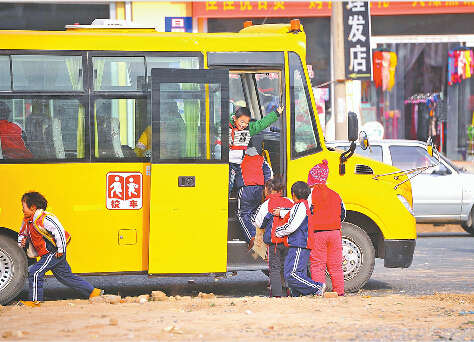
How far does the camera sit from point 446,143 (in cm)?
2569

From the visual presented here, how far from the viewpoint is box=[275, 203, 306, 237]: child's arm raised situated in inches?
425

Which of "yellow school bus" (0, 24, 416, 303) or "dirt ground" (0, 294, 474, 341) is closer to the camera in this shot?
"dirt ground" (0, 294, 474, 341)

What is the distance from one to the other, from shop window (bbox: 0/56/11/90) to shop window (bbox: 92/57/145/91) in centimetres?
91

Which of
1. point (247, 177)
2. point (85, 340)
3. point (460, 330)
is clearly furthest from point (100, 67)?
point (460, 330)

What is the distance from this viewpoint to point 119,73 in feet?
36.6

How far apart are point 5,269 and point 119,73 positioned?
244cm

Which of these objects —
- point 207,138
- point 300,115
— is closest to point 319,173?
point 300,115

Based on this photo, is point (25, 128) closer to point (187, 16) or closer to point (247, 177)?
point (247, 177)

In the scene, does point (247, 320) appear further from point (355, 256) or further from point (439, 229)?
point (439, 229)

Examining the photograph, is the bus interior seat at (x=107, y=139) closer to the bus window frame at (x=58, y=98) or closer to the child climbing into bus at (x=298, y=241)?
the bus window frame at (x=58, y=98)

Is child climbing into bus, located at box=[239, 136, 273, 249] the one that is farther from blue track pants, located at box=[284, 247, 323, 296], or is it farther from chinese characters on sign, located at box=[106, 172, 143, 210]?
chinese characters on sign, located at box=[106, 172, 143, 210]

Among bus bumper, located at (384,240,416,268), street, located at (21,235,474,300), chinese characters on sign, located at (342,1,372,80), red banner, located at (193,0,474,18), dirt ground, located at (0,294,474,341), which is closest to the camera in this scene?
dirt ground, located at (0,294,474,341)

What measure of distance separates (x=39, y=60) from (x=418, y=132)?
629 inches

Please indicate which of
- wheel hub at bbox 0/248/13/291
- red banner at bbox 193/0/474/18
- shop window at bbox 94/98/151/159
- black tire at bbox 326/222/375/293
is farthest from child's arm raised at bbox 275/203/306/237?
red banner at bbox 193/0/474/18
